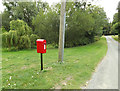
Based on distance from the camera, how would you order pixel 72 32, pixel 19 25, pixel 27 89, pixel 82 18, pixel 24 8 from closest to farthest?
pixel 27 89 < pixel 19 25 < pixel 82 18 < pixel 72 32 < pixel 24 8

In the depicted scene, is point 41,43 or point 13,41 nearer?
point 41,43

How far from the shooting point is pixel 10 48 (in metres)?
11.1

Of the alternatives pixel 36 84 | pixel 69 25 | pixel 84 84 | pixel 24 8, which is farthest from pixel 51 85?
pixel 24 8

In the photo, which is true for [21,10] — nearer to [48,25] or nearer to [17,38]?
[48,25]

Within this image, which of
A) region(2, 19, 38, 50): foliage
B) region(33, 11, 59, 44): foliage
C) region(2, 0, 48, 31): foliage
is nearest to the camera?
region(2, 19, 38, 50): foliage

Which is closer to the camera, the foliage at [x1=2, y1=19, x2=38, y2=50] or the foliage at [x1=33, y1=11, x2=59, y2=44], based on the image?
the foliage at [x1=2, y1=19, x2=38, y2=50]

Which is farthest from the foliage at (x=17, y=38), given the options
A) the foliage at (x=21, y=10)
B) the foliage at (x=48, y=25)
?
the foliage at (x=21, y=10)

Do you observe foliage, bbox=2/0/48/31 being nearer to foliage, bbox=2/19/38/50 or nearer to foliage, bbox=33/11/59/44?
foliage, bbox=33/11/59/44

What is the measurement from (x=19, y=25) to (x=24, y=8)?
37.1ft

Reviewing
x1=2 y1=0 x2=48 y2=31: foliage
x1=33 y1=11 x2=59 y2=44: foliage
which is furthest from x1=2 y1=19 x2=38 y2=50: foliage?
x1=2 y1=0 x2=48 y2=31: foliage

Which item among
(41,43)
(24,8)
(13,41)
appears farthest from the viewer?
(24,8)

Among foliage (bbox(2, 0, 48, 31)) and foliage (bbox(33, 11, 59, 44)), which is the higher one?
foliage (bbox(2, 0, 48, 31))

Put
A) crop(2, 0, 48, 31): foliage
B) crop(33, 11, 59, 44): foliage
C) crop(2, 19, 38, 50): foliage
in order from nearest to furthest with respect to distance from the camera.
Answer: crop(2, 19, 38, 50): foliage < crop(33, 11, 59, 44): foliage < crop(2, 0, 48, 31): foliage

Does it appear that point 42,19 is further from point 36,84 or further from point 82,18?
point 36,84
